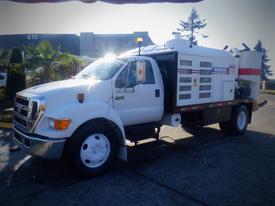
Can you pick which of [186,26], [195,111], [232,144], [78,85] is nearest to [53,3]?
[78,85]

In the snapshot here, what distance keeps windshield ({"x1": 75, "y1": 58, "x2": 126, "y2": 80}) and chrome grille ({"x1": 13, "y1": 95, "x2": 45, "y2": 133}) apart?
4.87 ft

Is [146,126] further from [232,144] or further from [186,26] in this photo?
[186,26]

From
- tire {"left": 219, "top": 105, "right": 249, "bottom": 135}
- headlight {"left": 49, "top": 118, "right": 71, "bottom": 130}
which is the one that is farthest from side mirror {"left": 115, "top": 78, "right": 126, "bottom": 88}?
tire {"left": 219, "top": 105, "right": 249, "bottom": 135}

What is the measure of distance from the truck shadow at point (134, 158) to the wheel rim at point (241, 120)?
33 centimetres

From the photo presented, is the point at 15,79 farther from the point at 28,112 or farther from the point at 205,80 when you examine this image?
the point at 205,80

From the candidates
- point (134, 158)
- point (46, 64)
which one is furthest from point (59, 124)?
point (46, 64)

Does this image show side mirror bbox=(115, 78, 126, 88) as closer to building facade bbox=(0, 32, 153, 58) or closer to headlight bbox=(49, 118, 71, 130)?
headlight bbox=(49, 118, 71, 130)

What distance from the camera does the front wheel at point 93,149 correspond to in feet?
16.3

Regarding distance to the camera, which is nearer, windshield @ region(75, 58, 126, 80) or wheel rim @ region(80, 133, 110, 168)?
wheel rim @ region(80, 133, 110, 168)

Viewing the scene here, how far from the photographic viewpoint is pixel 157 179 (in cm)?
515

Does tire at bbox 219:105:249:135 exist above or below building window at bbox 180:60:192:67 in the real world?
below

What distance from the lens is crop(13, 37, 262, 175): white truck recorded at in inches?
192

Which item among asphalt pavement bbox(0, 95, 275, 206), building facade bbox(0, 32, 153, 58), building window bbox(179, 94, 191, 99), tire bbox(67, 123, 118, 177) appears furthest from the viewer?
building facade bbox(0, 32, 153, 58)

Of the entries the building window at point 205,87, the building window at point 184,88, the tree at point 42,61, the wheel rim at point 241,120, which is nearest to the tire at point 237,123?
the wheel rim at point 241,120
